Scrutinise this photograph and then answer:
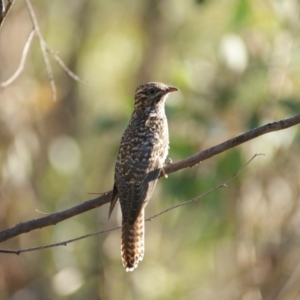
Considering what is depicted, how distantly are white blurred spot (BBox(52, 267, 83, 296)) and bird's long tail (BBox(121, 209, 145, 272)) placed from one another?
180 inches

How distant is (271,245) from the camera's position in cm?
996

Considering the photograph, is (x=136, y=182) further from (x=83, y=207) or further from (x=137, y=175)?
(x=83, y=207)

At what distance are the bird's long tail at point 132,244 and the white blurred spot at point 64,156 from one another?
4.95 m

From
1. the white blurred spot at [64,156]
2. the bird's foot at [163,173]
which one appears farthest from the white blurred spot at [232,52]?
the white blurred spot at [64,156]

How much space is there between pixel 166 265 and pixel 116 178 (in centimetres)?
563

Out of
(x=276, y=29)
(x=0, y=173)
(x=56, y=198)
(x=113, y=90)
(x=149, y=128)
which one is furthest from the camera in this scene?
(x=113, y=90)

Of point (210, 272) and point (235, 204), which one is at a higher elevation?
point (235, 204)

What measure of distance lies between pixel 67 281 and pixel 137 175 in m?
4.72

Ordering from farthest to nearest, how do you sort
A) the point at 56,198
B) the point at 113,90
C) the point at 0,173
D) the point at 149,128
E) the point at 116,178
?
the point at 113,90, the point at 56,198, the point at 0,173, the point at 149,128, the point at 116,178

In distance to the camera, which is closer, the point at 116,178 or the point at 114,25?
the point at 116,178

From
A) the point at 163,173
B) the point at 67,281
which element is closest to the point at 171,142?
the point at 163,173

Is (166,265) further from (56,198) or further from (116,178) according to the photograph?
(116,178)

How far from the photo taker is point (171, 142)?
8406mm

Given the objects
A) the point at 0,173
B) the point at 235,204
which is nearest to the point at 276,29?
the point at 235,204
